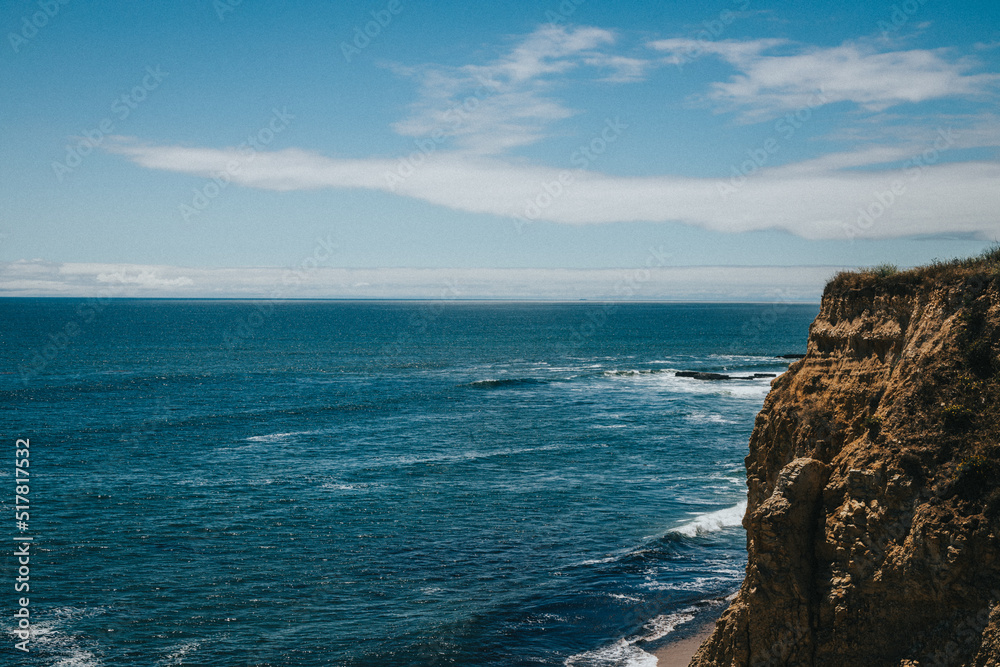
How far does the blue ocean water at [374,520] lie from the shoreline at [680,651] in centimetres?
46

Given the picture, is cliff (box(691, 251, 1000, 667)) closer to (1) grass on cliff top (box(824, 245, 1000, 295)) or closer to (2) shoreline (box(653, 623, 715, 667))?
(1) grass on cliff top (box(824, 245, 1000, 295))

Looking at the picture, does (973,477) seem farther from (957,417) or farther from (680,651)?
(680,651)

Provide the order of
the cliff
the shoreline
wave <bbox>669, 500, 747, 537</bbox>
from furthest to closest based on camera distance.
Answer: wave <bbox>669, 500, 747, 537</bbox>
the shoreline
the cliff

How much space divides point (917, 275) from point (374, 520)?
93.4 ft

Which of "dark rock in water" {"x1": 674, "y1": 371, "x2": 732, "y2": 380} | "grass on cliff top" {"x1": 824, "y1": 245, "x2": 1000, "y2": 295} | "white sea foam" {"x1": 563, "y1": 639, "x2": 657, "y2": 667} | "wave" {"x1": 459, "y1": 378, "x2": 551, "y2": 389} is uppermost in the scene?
"grass on cliff top" {"x1": 824, "y1": 245, "x2": 1000, "y2": 295}

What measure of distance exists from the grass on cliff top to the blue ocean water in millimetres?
13518

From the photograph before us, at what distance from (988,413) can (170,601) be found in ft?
88.4

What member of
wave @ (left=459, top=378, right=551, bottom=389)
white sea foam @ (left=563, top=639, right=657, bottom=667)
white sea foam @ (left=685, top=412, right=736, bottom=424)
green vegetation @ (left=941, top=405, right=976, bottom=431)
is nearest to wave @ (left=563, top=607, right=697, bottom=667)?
white sea foam @ (left=563, top=639, right=657, bottom=667)

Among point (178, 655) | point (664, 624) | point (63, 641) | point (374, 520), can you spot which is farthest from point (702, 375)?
point (63, 641)

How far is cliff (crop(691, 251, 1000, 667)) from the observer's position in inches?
504

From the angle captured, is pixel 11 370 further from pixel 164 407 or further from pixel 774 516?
pixel 774 516

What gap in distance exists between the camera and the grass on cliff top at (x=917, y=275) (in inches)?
556

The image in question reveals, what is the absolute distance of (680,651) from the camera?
23578 millimetres

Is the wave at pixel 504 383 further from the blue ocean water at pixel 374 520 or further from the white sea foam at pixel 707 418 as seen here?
the white sea foam at pixel 707 418
